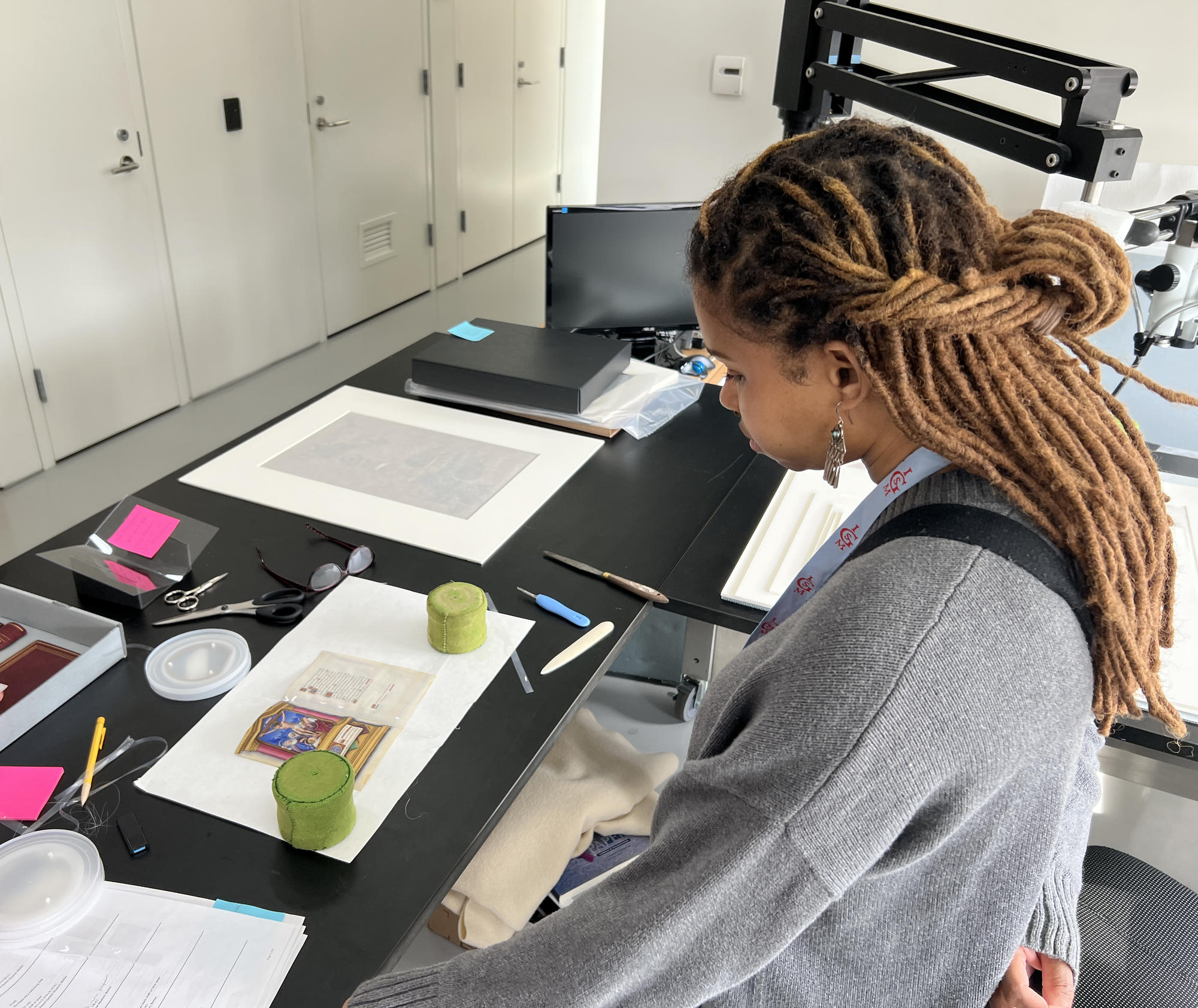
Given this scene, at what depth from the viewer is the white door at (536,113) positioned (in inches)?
199

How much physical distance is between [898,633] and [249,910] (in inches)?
23.9

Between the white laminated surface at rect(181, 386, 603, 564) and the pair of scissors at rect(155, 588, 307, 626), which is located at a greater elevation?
the white laminated surface at rect(181, 386, 603, 564)

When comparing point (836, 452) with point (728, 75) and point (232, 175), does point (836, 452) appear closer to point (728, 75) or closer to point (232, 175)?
point (728, 75)

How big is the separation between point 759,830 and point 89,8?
3.07 metres

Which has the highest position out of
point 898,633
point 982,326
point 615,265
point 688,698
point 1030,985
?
point 982,326

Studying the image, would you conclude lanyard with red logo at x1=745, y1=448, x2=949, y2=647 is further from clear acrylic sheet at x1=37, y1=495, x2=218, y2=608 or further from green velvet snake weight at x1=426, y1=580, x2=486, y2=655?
clear acrylic sheet at x1=37, y1=495, x2=218, y2=608

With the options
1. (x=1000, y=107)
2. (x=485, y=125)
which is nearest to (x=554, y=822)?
(x=1000, y=107)

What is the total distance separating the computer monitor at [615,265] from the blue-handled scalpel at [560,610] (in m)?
0.90

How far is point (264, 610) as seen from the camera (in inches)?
46.6

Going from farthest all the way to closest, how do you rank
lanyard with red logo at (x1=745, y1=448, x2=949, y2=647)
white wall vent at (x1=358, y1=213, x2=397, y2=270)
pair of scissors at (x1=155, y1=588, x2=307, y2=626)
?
white wall vent at (x1=358, y1=213, x2=397, y2=270), pair of scissors at (x1=155, y1=588, x2=307, y2=626), lanyard with red logo at (x1=745, y1=448, x2=949, y2=647)

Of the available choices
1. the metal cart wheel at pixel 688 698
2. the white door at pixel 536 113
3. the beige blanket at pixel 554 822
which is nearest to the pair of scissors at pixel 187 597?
the beige blanket at pixel 554 822

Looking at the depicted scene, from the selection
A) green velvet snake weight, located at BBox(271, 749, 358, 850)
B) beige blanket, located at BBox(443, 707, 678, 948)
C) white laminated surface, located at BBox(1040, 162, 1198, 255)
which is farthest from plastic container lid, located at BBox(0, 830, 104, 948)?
white laminated surface, located at BBox(1040, 162, 1198, 255)

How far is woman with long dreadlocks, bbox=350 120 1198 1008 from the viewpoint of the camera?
2.00 feet

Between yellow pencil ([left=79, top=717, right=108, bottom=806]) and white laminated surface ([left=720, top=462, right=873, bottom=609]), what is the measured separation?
743 millimetres
